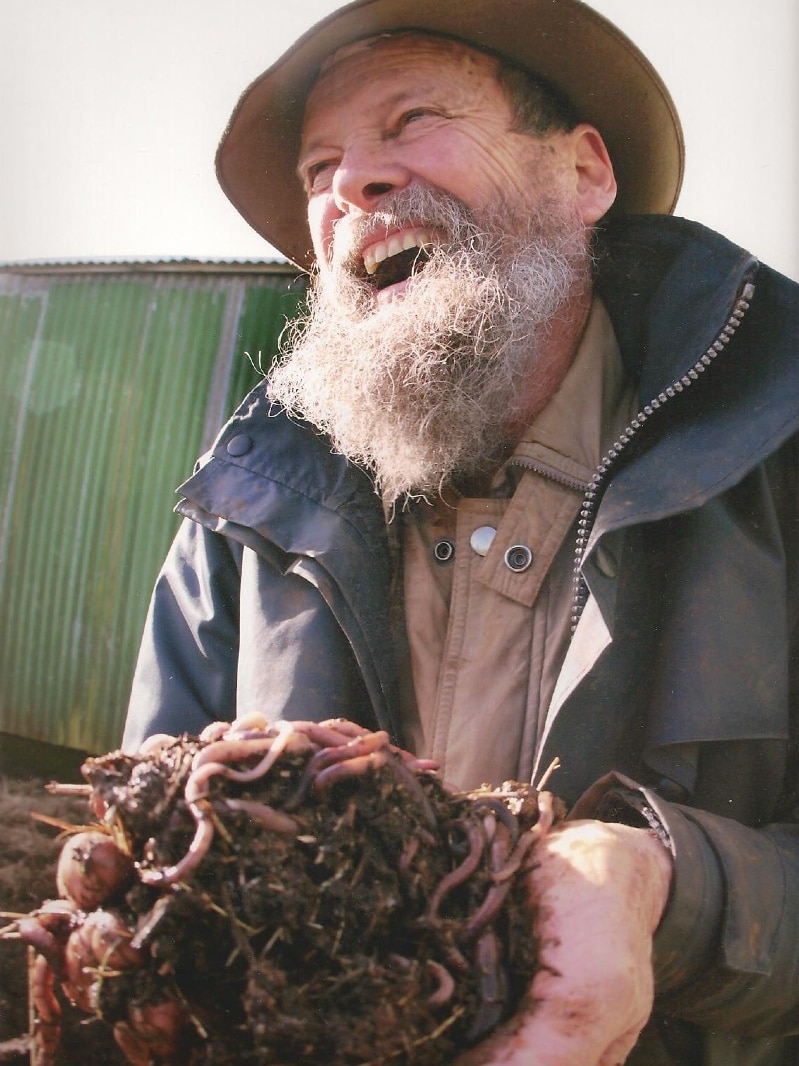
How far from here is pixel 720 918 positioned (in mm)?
1713

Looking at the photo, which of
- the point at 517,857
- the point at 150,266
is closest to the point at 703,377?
the point at 517,857

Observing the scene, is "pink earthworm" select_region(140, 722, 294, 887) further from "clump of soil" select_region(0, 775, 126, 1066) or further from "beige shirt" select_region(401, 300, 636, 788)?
"clump of soil" select_region(0, 775, 126, 1066)

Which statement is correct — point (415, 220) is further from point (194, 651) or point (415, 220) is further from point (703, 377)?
point (194, 651)

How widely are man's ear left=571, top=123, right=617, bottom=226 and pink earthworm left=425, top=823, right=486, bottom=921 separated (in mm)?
2066

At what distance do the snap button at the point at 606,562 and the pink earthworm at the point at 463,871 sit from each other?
2.51 feet

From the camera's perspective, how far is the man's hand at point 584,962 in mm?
1323

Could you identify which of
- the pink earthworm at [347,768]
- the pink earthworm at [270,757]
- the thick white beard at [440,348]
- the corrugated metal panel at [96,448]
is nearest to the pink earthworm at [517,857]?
the pink earthworm at [347,768]

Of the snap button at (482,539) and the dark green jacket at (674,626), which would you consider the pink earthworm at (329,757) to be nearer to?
the dark green jacket at (674,626)

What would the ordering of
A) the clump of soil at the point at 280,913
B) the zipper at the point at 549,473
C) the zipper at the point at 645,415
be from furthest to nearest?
1. the zipper at the point at 549,473
2. the zipper at the point at 645,415
3. the clump of soil at the point at 280,913

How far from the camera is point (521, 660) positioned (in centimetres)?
226

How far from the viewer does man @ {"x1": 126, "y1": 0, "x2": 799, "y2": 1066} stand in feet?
5.80

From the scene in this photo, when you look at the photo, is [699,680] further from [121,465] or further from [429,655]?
[121,465]

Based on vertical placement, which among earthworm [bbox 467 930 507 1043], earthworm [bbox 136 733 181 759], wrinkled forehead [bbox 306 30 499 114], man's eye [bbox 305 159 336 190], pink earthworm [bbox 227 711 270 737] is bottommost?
earthworm [bbox 467 930 507 1043]

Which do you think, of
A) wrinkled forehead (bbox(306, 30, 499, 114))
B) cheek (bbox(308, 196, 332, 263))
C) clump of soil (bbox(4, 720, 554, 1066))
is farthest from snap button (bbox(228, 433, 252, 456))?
clump of soil (bbox(4, 720, 554, 1066))
